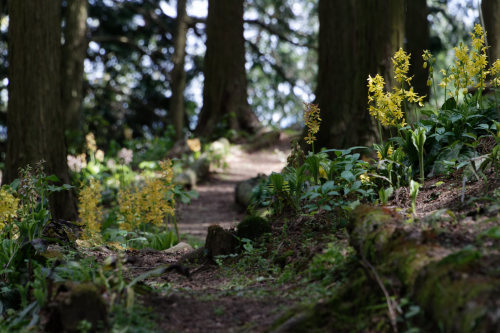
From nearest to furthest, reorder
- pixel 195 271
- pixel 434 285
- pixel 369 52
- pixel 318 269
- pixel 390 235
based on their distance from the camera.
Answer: pixel 434 285, pixel 390 235, pixel 318 269, pixel 195 271, pixel 369 52

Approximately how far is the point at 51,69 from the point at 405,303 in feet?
21.0

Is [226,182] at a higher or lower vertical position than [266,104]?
lower

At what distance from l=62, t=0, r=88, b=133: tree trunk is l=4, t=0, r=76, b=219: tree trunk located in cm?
718

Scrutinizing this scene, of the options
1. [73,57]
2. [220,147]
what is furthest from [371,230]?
[73,57]

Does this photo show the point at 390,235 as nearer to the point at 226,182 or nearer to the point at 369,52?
the point at 369,52

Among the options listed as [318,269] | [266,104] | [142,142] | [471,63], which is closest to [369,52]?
[471,63]

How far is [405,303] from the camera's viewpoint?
2510mm

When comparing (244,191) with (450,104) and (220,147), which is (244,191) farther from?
(450,104)

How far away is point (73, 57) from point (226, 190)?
6.53 meters

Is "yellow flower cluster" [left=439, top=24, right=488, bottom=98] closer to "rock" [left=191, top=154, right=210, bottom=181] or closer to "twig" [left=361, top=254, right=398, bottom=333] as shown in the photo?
"twig" [left=361, top=254, right=398, bottom=333]

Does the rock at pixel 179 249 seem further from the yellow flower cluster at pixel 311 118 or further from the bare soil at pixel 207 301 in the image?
the yellow flower cluster at pixel 311 118

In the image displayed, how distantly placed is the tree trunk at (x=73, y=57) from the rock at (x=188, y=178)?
4747 millimetres

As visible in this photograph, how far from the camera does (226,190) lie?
448 inches

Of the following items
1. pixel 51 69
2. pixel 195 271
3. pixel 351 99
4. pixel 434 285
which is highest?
pixel 51 69
